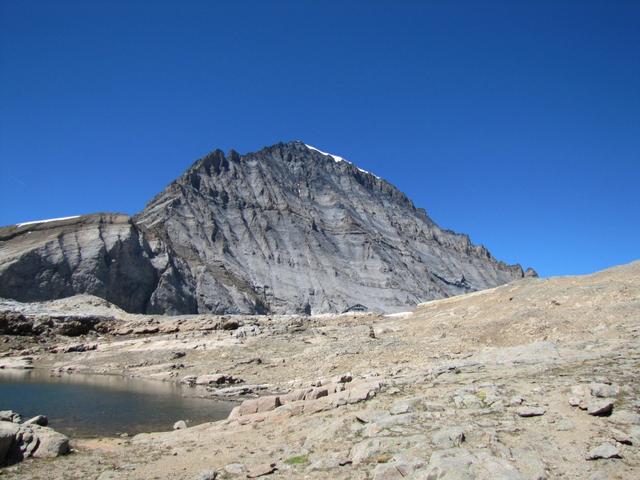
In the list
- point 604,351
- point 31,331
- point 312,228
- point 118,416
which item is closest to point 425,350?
point 604,351

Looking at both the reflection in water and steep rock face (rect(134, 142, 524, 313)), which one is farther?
steep rock face (rect(134, 142, 524, 313))

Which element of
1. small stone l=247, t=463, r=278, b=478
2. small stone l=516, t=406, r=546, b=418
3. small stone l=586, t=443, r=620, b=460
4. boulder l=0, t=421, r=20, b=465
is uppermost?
small stone l=516, t=406, r=546, b=418

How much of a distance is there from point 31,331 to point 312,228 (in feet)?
385

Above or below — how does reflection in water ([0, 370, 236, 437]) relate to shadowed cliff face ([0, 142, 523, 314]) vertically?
below

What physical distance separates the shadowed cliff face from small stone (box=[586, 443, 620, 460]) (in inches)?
3047

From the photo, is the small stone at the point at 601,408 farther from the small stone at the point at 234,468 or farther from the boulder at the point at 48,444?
the boulder at the point at 48,444

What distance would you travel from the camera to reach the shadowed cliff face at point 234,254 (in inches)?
3108

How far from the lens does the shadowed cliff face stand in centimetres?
7894

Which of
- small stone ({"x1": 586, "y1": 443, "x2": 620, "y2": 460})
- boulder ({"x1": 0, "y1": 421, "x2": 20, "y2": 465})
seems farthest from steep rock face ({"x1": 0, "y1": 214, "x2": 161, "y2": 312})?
small stone ({"x1": 586, "y1": 443, "x2": 620, "y2": 460})

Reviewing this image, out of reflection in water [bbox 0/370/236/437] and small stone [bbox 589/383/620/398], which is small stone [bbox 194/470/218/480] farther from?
reflection in water [bbox 0/370/236/437]

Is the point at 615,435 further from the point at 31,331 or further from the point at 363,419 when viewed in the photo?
the point at 31,331

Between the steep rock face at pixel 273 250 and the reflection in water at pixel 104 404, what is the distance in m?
60.1

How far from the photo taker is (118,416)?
2088 cm

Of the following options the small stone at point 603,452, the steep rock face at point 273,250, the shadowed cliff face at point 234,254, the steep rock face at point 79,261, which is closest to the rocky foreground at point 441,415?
the small stone at point 603,452
